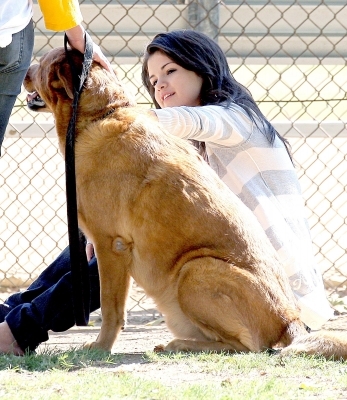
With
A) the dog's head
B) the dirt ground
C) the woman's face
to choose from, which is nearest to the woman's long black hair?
the woman's face

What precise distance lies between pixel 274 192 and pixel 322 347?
0.93 m

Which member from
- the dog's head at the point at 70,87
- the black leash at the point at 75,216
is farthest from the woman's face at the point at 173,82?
the black leash at the point at 75,216

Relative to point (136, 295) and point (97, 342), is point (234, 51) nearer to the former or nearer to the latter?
point (136, 295)

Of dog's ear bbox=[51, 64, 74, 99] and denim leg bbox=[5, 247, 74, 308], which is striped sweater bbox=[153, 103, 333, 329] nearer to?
dog's ear bbox=[51, 64, 74, 99]

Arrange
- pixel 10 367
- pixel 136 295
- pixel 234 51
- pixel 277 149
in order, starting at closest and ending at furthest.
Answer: pixel 10 367 < pixel 277 149 < pixel 234 51 < pixel 136 295

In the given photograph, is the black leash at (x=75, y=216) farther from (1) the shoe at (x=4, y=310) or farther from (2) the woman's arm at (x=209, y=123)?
(1) the shoe at (x=4, y=310)

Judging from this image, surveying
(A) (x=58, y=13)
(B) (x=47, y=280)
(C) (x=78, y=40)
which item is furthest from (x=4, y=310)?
(A) (x=58, y=13)

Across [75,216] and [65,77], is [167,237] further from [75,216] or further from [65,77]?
[65,77]

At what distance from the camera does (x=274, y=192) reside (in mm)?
3822

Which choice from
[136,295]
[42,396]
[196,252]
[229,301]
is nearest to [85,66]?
[196,252]

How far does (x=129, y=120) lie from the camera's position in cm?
338

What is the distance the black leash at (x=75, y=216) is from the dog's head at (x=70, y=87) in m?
0.04

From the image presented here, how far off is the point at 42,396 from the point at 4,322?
3.78 feet

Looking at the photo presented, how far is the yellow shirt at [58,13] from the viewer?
299cm
